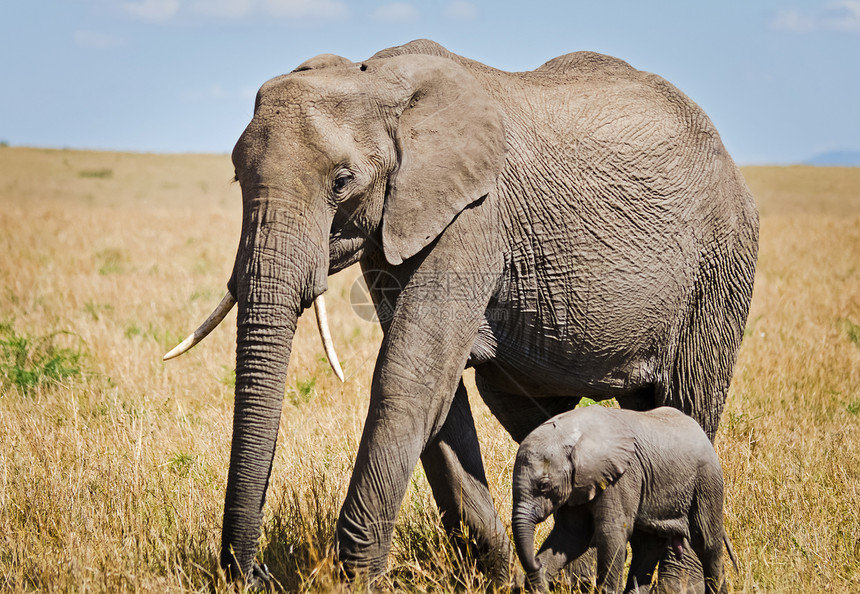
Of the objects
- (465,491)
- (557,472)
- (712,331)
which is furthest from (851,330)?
(557,472)

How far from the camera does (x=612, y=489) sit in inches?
150

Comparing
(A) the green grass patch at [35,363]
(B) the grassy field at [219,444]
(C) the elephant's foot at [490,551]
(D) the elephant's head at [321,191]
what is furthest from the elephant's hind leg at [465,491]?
(A) the green grass patch at [35,363]

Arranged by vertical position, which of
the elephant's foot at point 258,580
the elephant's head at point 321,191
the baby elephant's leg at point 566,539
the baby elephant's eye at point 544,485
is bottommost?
the elephant's foot at point 258,580

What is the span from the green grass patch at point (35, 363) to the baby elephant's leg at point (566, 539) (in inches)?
203

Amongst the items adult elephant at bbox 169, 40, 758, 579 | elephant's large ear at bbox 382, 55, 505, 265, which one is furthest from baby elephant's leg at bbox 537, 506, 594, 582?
elephant's large ear at bbox 382, 55, 505, 265

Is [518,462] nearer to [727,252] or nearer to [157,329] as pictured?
[727,252]

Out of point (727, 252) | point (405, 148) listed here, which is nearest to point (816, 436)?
point (727, 252)

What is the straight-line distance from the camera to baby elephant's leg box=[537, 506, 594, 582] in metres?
3.95

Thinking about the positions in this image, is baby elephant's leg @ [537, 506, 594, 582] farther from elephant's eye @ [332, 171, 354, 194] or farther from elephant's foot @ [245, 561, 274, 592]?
elephant's eye @ [332, 171, 354, 194]

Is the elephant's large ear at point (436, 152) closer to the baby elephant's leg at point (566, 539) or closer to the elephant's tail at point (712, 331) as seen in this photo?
the baby elephant's leg at point (566, 539)

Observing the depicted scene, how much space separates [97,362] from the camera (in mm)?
8773

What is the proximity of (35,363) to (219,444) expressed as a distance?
2.73 m

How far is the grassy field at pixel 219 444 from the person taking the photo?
→ 464 cm

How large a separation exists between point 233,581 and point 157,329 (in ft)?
22.3
